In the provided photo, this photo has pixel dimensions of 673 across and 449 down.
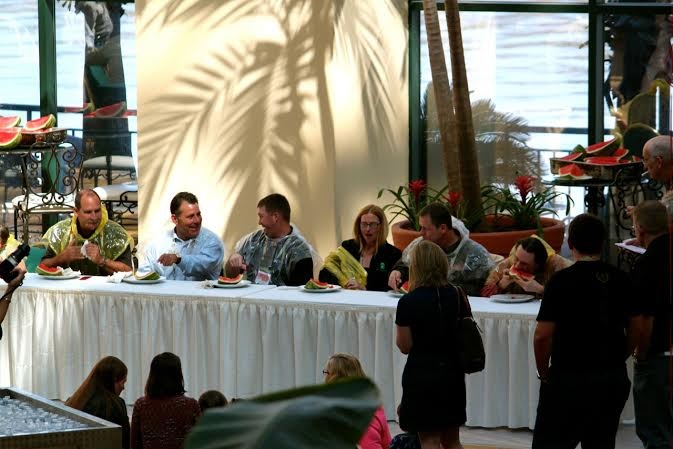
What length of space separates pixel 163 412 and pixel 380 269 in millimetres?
2773

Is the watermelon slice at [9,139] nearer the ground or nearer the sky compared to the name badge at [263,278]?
nearer the sky

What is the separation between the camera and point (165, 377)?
438cm

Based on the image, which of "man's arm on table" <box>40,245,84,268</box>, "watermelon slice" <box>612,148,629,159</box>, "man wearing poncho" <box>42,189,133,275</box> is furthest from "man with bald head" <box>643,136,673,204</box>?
"man's arm on table" <box>40,245,84,268</box>

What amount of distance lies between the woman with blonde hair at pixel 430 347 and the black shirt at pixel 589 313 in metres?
0.42

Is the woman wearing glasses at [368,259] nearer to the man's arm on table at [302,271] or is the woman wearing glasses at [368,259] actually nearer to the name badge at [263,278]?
the man's arm on table at [302,271]

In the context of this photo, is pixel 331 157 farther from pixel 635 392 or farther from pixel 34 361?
pixel 635 392

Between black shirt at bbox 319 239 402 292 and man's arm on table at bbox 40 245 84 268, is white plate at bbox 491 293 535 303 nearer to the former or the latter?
black shirt at bbox 319 239 402 292

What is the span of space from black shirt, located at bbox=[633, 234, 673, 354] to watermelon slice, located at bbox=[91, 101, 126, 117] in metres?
6.82

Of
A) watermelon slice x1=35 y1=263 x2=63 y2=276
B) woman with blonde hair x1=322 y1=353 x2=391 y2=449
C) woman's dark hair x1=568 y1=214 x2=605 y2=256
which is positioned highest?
woman's dark hair x1=568 y1=214 x2=605 y2=256

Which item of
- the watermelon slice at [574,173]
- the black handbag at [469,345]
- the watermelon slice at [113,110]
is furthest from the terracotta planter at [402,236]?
the black handbag at [469,345]

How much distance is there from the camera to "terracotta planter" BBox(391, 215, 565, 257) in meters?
8.27

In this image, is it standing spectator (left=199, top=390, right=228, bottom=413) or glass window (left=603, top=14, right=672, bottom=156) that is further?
Answer: glass window (left=603, top=14, right=672, bottom=156)

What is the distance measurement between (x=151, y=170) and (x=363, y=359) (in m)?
3.66

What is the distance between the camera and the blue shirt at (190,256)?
7.33 meters
